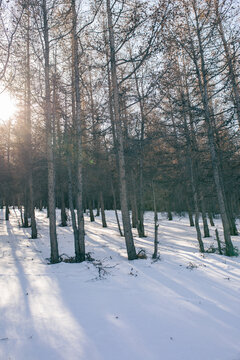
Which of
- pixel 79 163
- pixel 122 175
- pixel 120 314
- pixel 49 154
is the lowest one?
pixel 120 314

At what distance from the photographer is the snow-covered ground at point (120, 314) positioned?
9.68ft

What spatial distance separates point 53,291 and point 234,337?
352 centimetres

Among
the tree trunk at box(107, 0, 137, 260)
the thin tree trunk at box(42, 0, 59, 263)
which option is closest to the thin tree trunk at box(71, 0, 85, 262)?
the thin tree trunk at box(42, 0, 59, 263)

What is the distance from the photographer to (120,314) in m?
3.91

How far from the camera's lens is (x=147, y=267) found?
7.09 m

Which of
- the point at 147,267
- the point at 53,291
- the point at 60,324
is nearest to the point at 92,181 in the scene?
the point at 147,267

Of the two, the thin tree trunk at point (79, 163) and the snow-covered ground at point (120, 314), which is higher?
the thin tree trunk at point (79, 163)

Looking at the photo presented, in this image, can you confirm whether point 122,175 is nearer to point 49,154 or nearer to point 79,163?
point 79,163

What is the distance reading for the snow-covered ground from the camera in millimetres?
2949

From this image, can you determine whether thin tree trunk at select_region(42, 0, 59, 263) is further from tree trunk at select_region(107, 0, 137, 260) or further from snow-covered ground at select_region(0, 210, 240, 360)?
tree trunk at select_region(107, 0, 137, 260)

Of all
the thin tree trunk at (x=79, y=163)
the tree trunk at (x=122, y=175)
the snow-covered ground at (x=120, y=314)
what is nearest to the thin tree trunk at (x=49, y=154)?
the thin tree trunk at (x=79, y=163)

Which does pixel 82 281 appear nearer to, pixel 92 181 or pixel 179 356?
pixel 179 356

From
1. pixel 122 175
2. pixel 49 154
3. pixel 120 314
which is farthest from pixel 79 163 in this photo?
pixel 120 314

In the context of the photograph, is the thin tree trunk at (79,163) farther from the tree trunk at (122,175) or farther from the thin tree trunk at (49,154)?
the tree trunk at (122,175)
